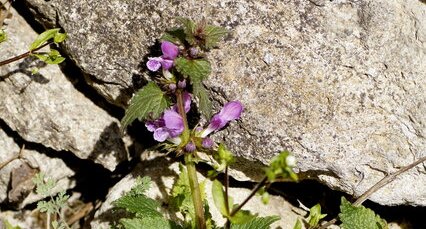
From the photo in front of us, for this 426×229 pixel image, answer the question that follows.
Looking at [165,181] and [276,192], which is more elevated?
[165,181]

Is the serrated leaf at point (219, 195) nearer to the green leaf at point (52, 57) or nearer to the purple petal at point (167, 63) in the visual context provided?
the purple petal at point (167, 63)

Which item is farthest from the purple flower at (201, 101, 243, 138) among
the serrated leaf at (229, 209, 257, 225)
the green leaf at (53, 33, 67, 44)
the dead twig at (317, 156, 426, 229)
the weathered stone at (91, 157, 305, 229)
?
the green leaf at (53, 33, 67, 44)

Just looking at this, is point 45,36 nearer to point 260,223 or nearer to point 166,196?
point 166,196

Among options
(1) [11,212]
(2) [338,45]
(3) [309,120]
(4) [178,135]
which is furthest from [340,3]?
(1) [11,212]

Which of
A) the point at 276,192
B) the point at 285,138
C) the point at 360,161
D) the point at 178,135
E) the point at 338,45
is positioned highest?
the point at 178,135

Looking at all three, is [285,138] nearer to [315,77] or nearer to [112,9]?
[315,77]
